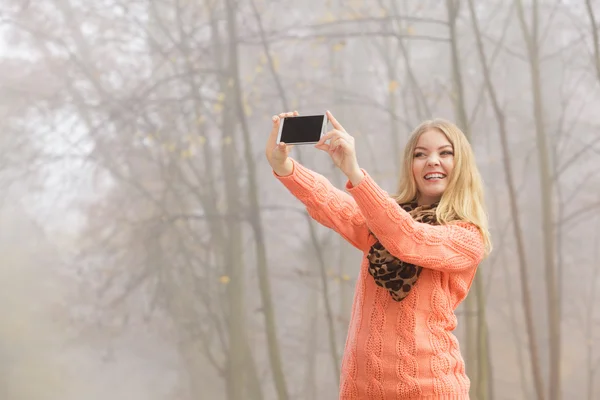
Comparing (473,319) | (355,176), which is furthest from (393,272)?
(473,319)

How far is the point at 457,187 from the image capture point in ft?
4.06

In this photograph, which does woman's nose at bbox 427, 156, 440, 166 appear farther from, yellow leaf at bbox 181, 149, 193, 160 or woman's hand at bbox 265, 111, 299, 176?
yellow leaf at bbox 181, 149, 193, 160

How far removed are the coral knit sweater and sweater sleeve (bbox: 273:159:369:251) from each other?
20mm

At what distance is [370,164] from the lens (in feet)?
7.43

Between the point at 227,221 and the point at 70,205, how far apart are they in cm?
64

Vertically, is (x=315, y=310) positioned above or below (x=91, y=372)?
above

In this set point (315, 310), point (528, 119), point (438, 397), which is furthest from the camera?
point (315, 310)

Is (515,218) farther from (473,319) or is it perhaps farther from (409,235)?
(409,235)

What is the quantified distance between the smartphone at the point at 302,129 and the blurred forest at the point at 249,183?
1.11 meters

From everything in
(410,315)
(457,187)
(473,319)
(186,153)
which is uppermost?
(186,153)

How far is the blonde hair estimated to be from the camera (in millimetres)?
1207

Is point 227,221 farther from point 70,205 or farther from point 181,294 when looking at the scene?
point 70,205

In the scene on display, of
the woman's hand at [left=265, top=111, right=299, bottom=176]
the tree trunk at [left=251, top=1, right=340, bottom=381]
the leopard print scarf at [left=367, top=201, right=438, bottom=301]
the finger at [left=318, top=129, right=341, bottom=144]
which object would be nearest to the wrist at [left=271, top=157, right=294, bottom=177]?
the woman's hand at [left=265, top=111, right=299, bottom=176]

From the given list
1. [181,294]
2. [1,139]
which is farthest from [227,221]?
[1,139]
